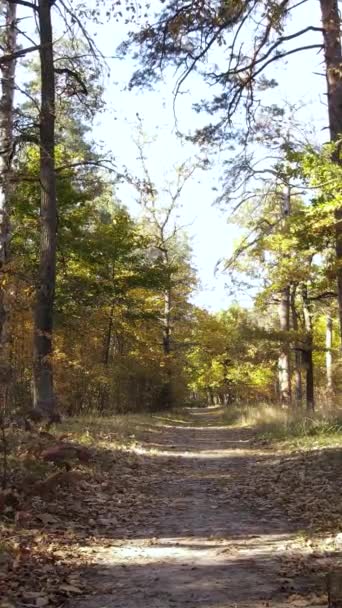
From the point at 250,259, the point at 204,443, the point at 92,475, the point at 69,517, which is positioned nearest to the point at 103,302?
the point at 250,259

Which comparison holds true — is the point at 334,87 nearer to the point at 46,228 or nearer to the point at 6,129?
the point at 46,228

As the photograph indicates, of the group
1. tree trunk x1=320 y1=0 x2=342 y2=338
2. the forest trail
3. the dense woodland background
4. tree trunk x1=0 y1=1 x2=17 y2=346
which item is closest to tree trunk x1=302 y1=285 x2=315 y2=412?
the dense woodland background

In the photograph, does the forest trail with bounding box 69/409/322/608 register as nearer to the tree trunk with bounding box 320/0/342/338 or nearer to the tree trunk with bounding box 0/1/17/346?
the tree trunk with bounding box 320/0/342/338

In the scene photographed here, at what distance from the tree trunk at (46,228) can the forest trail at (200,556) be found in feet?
12.6

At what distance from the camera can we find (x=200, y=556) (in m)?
5.01

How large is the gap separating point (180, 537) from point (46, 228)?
8048 millimetres

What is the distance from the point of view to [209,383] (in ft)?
173

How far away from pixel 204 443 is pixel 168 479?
584 centimetres

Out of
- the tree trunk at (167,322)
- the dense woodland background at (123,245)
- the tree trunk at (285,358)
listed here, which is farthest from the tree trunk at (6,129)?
the tree trunk at (167,322)

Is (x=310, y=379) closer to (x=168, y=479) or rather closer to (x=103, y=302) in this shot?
(x=103, y=302)

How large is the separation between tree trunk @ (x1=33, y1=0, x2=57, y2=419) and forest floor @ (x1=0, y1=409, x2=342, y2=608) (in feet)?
8.96

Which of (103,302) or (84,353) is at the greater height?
(103,302)

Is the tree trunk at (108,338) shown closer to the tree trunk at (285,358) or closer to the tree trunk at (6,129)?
the tree trunk at (285,358)

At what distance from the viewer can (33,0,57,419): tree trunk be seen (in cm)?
1177
